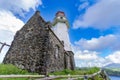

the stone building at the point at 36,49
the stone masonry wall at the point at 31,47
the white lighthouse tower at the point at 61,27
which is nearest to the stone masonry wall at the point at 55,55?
the stone building at the point at 36,49

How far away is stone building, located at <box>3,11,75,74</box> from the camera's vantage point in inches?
902

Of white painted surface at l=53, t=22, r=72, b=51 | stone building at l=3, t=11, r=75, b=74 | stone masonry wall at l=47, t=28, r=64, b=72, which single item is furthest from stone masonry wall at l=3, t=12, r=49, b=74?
white painted surface at l=53, t=22, r=72, b=51

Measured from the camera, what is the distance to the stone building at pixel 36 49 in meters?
22.9

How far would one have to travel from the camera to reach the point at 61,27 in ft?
128

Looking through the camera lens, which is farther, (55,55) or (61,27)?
(61,27)

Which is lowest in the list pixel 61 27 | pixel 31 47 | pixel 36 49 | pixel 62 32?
pixel 36 49

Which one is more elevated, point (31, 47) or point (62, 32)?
point (62, 32)

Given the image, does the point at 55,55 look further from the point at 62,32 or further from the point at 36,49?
the point at 62,32

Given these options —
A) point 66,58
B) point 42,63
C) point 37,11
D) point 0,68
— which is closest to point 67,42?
point 66,58

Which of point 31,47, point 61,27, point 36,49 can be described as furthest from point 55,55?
point 61,27

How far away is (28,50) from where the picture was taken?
2448 centimetres

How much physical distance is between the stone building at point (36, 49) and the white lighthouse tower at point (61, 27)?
8.68 m

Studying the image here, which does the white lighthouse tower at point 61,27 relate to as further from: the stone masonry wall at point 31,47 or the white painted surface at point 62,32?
the stone masonry wall at point 31,47

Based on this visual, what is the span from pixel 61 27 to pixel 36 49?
15.9 meters
